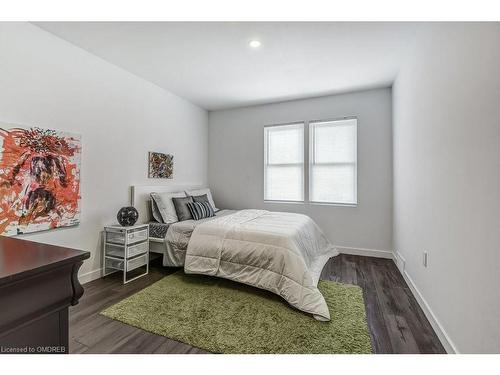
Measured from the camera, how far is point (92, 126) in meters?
2.80

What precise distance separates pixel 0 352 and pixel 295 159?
160 inches

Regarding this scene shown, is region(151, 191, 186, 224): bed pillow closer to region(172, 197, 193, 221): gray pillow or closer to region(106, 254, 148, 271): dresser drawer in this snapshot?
region(172, 197, 193, 221): gray pillow

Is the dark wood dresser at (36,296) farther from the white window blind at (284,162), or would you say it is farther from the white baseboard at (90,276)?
the white window blind at (284,162)

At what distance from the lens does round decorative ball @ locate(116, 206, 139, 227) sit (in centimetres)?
287

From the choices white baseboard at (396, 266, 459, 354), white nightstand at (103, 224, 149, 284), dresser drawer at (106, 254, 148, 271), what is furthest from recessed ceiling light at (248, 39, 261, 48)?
white baseboard at (396, 266, 459, 354)

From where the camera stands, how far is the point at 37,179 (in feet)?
7.57

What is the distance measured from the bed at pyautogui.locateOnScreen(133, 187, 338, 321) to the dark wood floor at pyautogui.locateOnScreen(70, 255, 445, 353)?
0.41 m

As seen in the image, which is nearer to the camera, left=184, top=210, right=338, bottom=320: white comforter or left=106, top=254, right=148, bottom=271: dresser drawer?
left=184, top=210, right=338, bottom=320: white comforter

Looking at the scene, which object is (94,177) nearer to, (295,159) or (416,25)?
(295,159)

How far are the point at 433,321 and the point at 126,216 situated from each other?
3115 mm

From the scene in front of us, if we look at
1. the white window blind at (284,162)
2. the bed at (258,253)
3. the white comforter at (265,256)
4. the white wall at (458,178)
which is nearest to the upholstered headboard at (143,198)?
the bed at (258,253)

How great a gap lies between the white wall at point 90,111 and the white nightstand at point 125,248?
4.8 inches

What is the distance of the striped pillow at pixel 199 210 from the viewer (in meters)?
3.48

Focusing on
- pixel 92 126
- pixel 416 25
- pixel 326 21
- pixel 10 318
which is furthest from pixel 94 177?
pixel 416 25
